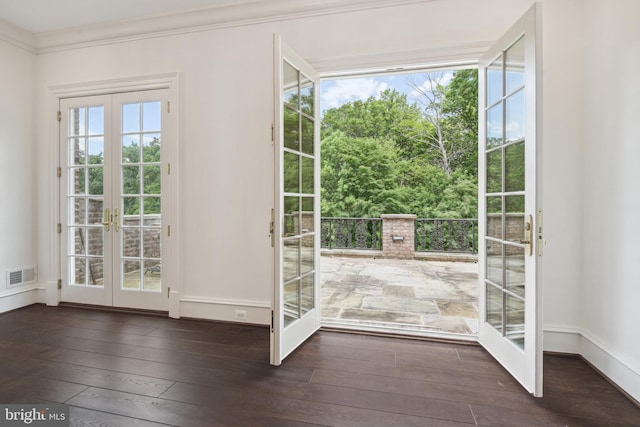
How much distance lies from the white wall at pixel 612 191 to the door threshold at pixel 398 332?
2.84ft

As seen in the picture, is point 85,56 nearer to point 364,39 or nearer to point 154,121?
point 154,121

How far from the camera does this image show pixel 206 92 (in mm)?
3322

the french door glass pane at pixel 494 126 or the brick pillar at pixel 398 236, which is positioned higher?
the french door glass pane at pixel 494 126

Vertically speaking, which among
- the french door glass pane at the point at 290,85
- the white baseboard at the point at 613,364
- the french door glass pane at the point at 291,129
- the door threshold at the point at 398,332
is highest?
the french door glass pane at the point at 290,85

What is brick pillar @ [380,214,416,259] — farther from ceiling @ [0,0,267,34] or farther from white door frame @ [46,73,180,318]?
ceiling @ [0,0,267,34]

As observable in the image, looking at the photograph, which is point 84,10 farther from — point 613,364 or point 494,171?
point 613,364

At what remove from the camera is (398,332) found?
296 centimetres

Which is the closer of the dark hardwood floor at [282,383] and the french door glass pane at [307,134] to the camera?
the dark hardwood floor at [282,383]

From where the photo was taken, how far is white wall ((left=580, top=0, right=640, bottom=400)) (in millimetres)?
1983

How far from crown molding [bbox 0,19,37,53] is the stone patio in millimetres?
4550

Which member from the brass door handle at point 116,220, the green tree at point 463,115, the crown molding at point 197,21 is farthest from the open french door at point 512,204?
the green tree at point 463,115

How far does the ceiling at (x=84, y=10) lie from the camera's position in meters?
3.15

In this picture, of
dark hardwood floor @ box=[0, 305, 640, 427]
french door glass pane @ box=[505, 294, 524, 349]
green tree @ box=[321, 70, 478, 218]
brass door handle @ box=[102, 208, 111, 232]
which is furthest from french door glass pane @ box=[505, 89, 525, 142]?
green tree @ box=[321, 70, 478, 218]

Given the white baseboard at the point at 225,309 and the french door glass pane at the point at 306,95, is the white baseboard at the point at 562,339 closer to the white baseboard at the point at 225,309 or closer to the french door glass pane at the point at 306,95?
the white baseboard at the point at 225,309
